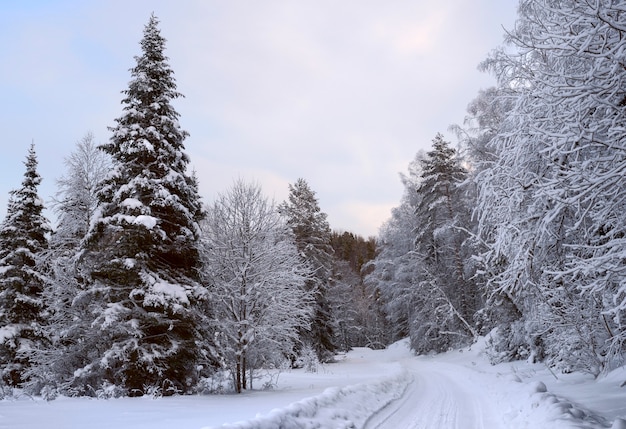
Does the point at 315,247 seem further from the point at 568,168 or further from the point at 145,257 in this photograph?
the point at 568,168

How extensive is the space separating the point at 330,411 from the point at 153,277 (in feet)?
23.6

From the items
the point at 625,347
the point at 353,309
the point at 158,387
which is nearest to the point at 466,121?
the point at 625,347

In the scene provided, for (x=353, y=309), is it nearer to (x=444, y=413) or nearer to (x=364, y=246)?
(x=364, y=246)

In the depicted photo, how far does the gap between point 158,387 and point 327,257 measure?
22.9 metres

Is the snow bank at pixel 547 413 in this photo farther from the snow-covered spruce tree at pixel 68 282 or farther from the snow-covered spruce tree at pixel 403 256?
the snow-covered spruce tree at pixel 403 256

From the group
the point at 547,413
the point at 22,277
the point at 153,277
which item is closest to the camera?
the point at 547,413

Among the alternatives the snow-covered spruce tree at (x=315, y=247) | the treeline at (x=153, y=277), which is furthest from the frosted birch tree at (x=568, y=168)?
the snow-covered spruce tree at (x=315, y=247)

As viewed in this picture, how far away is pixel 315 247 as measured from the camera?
109ft

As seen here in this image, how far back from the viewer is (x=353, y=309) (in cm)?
5350

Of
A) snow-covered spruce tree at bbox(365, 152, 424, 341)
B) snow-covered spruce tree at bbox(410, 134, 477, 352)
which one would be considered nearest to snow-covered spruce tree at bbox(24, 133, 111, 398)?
snow-covered spruce tree at bbox(410, 134, 477, 352)

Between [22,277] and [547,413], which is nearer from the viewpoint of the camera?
[547,413]

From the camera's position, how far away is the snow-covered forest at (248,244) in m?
5.27

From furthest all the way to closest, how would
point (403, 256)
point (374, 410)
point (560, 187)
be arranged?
point (403, 256)
point (374, 410)
point (560, 187)

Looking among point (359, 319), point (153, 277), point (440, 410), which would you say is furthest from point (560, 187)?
point (359, 319)
